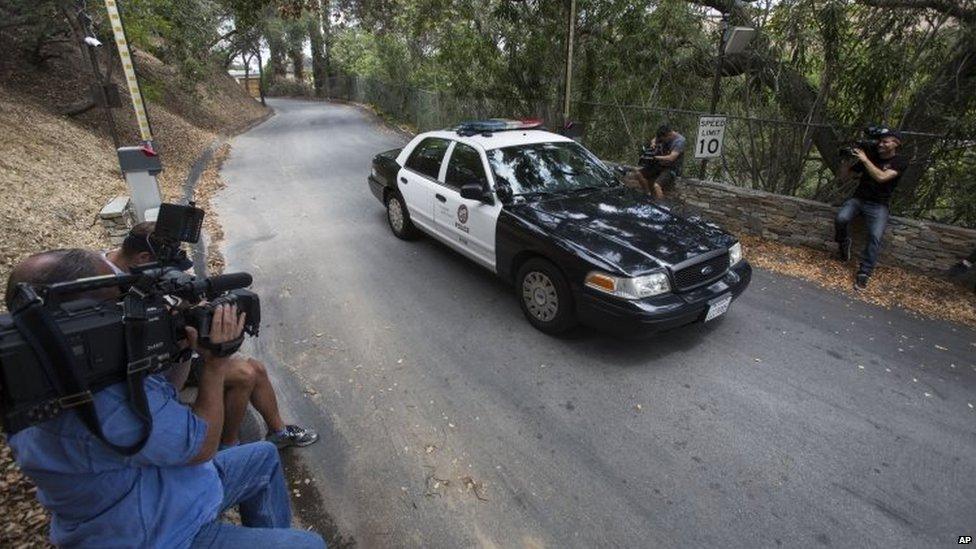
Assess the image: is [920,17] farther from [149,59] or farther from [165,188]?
[149,59]

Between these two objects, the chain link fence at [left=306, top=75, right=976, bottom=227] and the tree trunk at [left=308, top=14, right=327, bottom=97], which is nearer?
the chain link fence at [left=306, top=75, right=976, bottom=227]

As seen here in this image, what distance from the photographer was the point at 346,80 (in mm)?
34531

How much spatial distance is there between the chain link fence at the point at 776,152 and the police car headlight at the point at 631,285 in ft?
12.4

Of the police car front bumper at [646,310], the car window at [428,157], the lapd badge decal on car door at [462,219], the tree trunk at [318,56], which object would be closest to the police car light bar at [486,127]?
the car window at [428,157]

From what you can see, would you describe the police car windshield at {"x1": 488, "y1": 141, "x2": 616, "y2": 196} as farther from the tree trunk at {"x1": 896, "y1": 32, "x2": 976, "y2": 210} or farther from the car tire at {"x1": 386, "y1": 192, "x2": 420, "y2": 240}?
the tree trunk at {"x1": 896, "y1": 32, "x2": 976, "y2": 210}

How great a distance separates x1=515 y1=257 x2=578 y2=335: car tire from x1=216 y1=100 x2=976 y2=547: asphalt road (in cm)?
14

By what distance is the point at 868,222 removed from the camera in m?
5.34

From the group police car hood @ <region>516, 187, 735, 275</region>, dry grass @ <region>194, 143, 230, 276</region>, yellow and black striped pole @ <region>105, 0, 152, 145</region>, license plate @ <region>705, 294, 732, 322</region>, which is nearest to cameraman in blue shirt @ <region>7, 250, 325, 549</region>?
police car hood @ <region>516, 187, 735, 275</region>

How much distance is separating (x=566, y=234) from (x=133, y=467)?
3149mm

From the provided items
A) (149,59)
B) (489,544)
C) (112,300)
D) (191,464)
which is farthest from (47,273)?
(149,59)

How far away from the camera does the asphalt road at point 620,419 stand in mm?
2609

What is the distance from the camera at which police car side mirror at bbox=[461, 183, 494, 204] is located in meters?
4.60

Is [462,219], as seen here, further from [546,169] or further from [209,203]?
[209,203]

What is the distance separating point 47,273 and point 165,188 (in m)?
8.40
